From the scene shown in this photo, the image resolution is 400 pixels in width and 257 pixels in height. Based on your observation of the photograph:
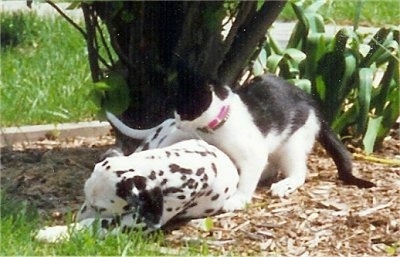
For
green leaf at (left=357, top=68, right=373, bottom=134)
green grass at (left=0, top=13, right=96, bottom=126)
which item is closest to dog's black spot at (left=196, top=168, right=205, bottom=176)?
green grass at (left=0, top=13, right=96, bottom=126)

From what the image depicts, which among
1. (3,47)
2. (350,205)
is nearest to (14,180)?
(350,205)

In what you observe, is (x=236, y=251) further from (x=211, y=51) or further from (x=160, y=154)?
(x=211, y=51)

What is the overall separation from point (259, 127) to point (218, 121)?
253 millimetres

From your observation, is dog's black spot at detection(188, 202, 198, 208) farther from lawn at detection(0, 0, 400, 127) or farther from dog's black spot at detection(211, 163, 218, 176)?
lawn at detection(0, 0, 400, 127)

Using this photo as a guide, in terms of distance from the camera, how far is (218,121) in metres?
4.22

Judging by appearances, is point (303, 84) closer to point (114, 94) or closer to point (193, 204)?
point (114, 94)

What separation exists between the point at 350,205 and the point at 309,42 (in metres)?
1.22

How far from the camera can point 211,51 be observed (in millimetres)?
4742

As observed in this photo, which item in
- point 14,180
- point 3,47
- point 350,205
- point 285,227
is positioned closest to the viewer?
point 285,227

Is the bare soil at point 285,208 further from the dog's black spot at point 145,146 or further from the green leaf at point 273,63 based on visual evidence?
the green leaf at point 273,63

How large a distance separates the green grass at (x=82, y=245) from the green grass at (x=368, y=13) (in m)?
4.72

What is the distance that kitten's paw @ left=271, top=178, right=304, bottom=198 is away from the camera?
14.5 ft

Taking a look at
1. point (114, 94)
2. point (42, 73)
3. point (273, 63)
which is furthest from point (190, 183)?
point (42, 73)

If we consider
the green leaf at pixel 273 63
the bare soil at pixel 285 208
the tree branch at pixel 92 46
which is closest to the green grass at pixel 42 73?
the tree branch at pixel 92 46
